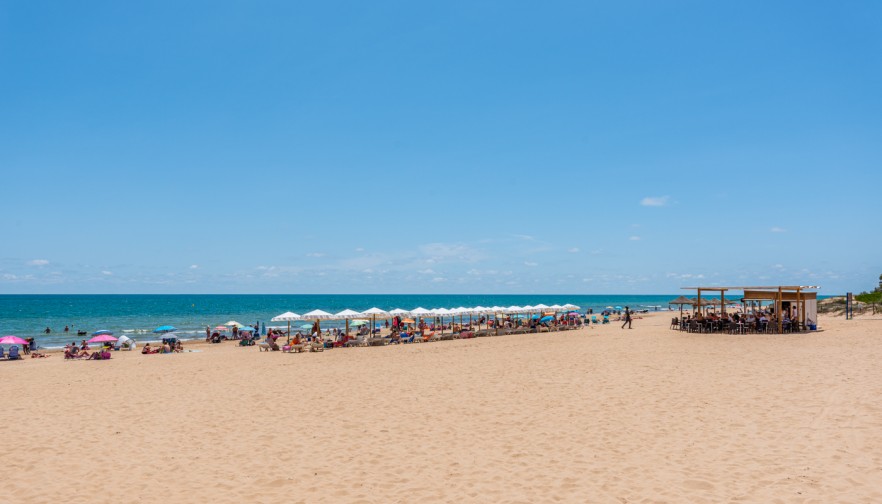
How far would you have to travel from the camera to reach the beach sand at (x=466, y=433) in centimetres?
650

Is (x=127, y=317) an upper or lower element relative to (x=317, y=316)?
lower

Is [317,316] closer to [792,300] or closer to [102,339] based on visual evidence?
[102,339]

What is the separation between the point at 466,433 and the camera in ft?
28.8

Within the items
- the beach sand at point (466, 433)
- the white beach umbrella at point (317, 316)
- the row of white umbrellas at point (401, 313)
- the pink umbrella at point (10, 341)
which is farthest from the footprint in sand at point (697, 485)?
the pink umbrella at point (10, 341)

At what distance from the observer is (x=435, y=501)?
6109 millimetres

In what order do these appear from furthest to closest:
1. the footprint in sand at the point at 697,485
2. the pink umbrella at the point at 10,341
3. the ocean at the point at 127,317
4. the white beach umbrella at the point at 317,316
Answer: the ocean at the point at 127,317 → the white beach umbrella at the point at 317,316 → the pink umbrella at the point at 10,341 → the footprint in sand at the point at 697,485

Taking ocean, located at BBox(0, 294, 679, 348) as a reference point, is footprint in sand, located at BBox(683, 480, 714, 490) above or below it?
above

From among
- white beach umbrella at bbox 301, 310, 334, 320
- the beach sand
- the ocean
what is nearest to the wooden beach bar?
the beach sand

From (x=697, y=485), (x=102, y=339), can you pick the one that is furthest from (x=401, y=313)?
(x=697, y=485)

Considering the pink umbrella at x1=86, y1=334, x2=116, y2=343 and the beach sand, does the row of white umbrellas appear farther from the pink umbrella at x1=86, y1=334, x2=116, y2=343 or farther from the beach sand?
the beach sand

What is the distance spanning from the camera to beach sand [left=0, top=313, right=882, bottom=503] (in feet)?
21.3

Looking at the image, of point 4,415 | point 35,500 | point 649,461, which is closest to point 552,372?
point 649,461

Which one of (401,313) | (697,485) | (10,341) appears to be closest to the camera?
(697,485)

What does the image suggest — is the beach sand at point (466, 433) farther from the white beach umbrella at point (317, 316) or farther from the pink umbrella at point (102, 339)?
the pink umbrella at point (102, 339)
